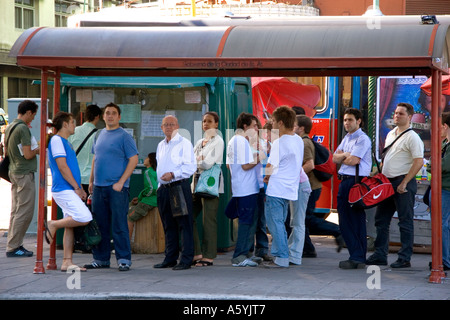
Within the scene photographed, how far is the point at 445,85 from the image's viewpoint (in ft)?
31.5

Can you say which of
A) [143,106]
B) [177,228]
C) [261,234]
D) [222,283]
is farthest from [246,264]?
[143,106]

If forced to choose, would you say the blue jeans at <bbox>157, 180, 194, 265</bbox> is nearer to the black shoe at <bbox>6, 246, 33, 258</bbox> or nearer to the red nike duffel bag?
the red nike duffel bag

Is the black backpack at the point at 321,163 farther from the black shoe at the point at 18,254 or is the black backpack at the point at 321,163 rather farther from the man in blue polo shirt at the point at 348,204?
the black shoe at the point at 18,254

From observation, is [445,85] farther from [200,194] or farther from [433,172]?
[200,194]

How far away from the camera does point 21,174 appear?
9250 mm

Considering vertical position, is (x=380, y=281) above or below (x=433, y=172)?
below

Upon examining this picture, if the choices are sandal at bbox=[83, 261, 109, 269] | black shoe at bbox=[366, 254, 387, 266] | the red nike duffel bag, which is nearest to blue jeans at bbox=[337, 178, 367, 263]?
the red nike duffel bag

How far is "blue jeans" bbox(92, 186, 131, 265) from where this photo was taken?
8250mm

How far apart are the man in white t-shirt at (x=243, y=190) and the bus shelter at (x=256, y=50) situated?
1.10m

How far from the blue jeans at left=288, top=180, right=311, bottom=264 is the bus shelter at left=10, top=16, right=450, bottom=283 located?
1.57m

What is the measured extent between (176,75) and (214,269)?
2439mm

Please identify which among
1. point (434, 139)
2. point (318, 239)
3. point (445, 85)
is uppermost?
point (445, 85)

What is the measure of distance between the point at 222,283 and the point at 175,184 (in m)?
1.34
